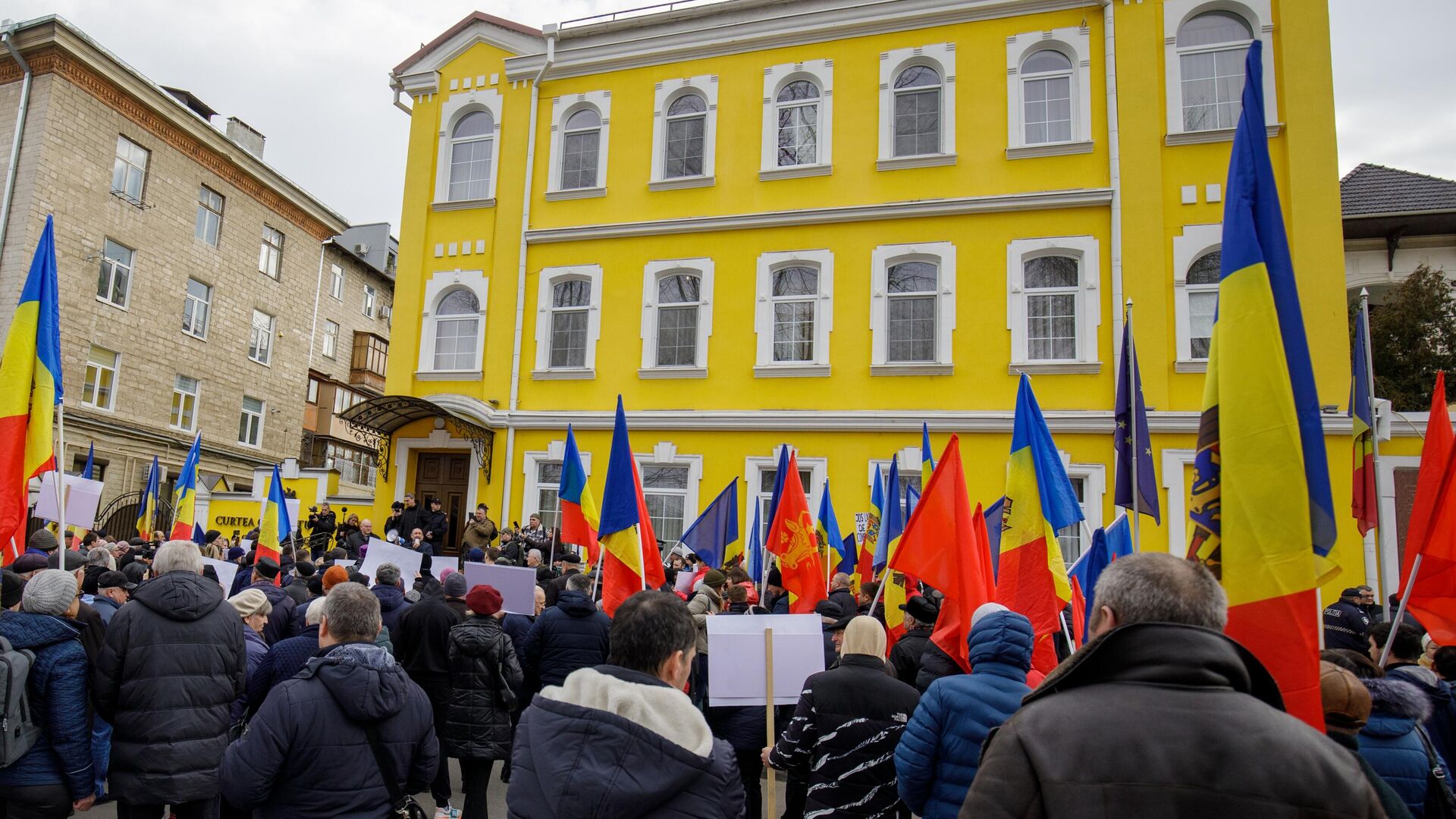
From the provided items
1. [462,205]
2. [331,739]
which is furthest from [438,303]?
[331,739]

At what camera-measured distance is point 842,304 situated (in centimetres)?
1820

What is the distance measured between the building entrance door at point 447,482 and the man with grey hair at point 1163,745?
18.6 m

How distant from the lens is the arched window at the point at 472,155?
20969 mm

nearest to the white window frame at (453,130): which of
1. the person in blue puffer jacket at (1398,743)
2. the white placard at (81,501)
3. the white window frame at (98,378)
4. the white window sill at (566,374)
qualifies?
the white window sill at (566,374)

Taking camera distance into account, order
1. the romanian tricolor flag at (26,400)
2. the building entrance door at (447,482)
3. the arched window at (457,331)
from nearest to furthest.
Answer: the romanian tricolor flag at (26,400) → the building entrance door at (447,482) → the arched window at (457,331)

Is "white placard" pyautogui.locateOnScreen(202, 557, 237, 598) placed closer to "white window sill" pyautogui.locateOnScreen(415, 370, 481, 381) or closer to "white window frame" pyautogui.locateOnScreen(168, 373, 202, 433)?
"white window sill" pyautogui.locateOnScreen(415, 370, 481, 381)

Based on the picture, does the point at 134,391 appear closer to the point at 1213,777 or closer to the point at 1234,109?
the point at 1234,109

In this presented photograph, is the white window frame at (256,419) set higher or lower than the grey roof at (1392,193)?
lower

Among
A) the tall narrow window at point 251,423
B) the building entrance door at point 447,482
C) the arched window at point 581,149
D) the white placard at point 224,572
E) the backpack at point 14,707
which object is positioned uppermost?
the arched window at point 581,149

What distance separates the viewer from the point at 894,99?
18.6m

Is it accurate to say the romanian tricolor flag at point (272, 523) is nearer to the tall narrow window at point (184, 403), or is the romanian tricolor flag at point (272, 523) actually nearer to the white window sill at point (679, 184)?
the white window sill at point (679, 184)

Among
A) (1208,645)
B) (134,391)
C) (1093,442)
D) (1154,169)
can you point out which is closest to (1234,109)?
(1154,169)

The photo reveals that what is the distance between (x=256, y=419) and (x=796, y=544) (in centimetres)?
2731

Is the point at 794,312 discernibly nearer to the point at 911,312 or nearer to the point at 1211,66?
the point at 911,312
